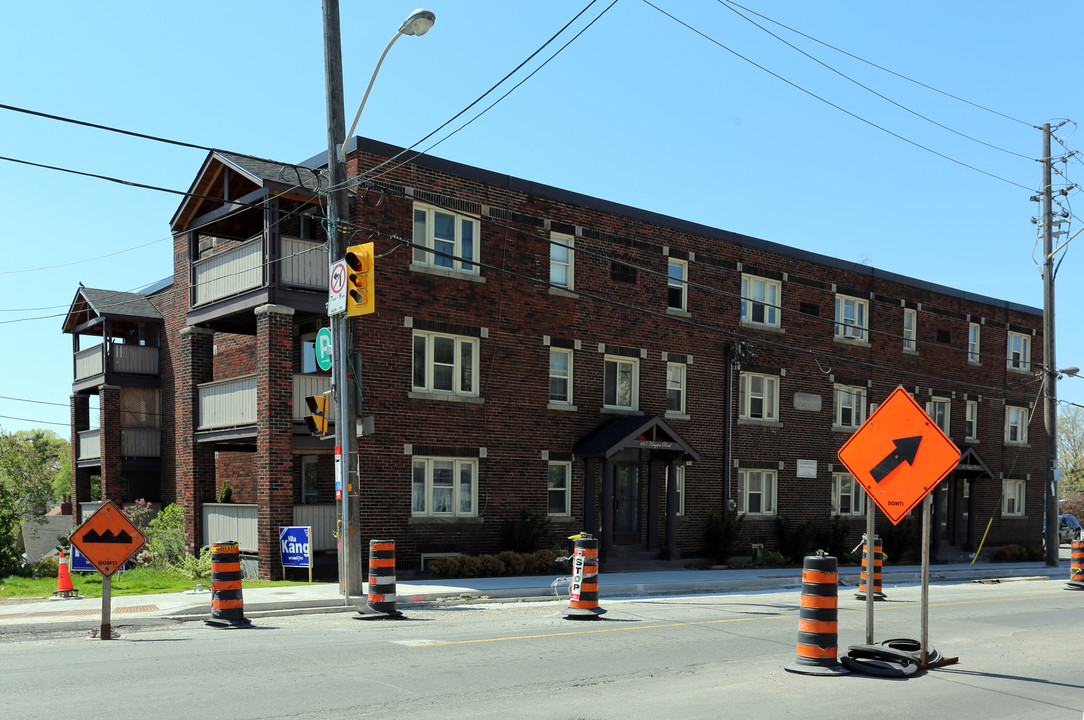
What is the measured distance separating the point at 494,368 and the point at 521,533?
3.92m

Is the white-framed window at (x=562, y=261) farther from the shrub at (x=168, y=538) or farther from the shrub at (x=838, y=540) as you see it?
the shrub at (x=838, y=540)

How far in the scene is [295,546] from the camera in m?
20.6

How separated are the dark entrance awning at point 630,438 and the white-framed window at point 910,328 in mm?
12019

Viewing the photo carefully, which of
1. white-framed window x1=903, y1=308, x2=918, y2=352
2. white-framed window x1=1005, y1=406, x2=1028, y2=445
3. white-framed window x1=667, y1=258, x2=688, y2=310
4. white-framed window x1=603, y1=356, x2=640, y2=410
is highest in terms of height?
white-framed window x1=667, y1=258, x2=688, y2=310

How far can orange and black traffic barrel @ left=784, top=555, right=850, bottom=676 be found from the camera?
9.66 metres

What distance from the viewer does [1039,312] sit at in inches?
1585

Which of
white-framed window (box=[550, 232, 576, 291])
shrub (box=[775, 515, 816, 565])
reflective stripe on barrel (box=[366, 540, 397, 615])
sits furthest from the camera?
shrub (box=[775, 515, 816, 565])

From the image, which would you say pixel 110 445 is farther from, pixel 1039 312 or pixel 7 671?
pixel 1039 312

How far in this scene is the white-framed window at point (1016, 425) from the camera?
38.3m

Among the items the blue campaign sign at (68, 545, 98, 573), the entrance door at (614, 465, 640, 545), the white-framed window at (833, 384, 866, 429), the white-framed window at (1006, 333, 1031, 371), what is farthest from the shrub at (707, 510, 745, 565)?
the white-framed window at (1006, 333, 1031, 371)

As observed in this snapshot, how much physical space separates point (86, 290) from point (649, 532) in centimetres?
1969

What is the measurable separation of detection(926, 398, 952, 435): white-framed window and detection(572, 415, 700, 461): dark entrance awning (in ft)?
42.3

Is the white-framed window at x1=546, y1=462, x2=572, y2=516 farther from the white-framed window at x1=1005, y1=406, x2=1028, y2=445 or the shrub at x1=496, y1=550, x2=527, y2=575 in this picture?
the white-framed window at x1=1005, y1=406, x2=1028, y2=445

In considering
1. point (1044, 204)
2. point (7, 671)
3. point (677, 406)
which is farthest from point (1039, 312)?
point (7, 671)
